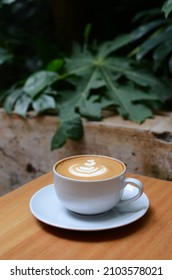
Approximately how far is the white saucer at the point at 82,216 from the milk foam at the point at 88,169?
3.0 inches

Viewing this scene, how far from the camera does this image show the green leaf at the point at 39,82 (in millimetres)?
1365

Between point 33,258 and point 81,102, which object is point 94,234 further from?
point 81,102

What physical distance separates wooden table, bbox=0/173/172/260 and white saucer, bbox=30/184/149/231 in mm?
17

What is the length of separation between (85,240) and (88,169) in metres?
0.13

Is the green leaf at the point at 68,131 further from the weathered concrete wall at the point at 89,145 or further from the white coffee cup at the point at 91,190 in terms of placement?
the white coffee cup at the point at 91,190

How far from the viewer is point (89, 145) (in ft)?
4.23

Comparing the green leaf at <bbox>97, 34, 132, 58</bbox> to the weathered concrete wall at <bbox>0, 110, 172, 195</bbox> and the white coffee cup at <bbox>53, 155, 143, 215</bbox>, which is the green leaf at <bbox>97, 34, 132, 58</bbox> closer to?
the weathered concrete wall at <bbox>0, 110, 172, 195</bbox>

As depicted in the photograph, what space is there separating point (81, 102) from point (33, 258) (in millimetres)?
841

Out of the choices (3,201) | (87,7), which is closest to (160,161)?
(3,201)

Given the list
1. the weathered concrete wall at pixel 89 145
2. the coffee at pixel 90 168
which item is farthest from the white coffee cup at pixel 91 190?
the weathered concrete wall at pixel 89 145

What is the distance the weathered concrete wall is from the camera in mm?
1152

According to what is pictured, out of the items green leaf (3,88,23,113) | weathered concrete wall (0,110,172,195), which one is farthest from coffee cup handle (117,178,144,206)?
green leaf (3,88,23,113)

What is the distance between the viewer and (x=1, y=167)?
1551 millimetres

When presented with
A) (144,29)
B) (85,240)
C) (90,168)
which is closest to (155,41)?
(144,29)
